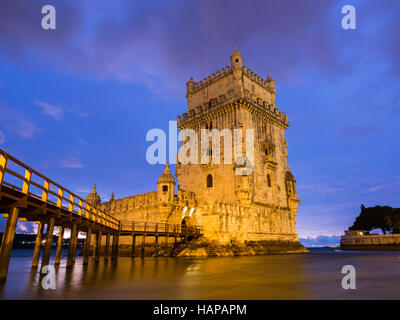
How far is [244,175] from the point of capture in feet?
107

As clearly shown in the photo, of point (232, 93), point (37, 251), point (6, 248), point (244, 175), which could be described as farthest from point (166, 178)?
point (6, 248)

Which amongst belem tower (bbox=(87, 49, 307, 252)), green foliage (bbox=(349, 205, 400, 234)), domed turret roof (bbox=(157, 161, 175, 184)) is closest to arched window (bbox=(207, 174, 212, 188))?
belem tower (bbox=(87, 49, 307, 252))

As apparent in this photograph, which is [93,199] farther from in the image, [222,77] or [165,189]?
[222,77]

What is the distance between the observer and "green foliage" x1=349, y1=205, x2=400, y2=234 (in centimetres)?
6247

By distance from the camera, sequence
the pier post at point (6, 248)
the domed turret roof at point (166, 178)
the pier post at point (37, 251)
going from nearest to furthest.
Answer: the pier post at point (6, 248) → the pier post at point (37, 251) → the domed turret roof at point (166, 178)

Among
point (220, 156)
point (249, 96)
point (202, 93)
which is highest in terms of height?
point (202, 93)

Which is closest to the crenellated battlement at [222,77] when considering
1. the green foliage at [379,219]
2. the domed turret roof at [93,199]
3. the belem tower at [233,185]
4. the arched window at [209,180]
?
the belem tower at [233,185]

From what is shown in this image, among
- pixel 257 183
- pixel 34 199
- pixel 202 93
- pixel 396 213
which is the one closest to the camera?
pixel 34 199

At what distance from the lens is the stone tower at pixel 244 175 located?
3109 centimetres

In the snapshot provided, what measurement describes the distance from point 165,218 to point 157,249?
333 centimetres

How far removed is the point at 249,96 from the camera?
36.7 metres

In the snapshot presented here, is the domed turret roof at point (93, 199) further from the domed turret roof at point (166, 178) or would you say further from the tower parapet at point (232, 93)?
the tower parapet at point (232, 93)
